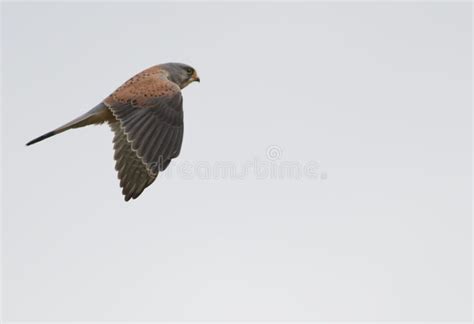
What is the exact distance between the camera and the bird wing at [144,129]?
19.7ft

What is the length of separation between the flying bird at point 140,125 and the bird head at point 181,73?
0.65m

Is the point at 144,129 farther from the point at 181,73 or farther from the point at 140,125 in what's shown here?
the point at 181,73

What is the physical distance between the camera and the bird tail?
250 inches

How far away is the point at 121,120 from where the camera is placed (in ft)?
20.7

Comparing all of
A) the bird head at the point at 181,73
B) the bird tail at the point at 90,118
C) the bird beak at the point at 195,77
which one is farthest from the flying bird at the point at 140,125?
the bird beak at the point at 195,77

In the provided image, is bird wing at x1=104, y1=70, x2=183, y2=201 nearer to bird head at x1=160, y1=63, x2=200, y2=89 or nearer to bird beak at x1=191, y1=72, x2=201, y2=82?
bird head at x1=160, y1=63, x2=200, y2=89

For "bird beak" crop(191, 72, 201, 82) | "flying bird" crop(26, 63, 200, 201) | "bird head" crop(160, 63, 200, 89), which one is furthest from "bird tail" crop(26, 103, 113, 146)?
"bird beak" crop(191, 72, 201, 82)

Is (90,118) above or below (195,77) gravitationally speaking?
below

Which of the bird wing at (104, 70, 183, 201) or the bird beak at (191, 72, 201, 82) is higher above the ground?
the bird beak at (191, 72, 201, 82)

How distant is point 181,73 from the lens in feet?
25.7

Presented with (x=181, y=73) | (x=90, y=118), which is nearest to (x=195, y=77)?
(x=181, y=73)

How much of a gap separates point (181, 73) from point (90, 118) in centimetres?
164

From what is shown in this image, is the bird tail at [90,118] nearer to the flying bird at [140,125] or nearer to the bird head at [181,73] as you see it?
the flying bird at [140,125]

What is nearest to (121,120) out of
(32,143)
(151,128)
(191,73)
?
(151,128)
